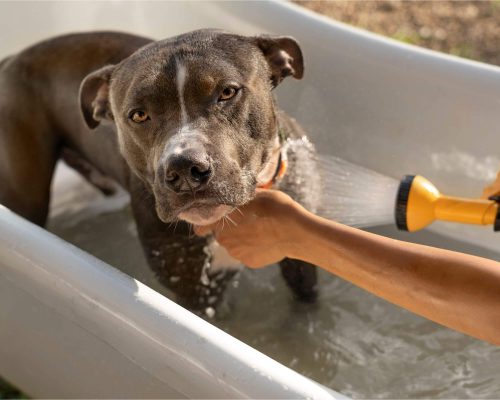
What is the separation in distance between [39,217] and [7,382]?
0.80 m

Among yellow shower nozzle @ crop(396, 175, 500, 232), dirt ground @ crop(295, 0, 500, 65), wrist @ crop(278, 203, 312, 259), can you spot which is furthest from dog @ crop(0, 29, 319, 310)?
dirt ground @ crop(295, 0, 500, 65)

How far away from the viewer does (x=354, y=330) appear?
11.6 feet

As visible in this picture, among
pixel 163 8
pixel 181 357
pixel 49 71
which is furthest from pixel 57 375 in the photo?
pixel 163 8

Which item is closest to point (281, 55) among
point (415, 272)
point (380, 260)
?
point (380, 260)

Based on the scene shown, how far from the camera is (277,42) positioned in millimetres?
2979

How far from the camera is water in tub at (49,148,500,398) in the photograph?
10.4 ft

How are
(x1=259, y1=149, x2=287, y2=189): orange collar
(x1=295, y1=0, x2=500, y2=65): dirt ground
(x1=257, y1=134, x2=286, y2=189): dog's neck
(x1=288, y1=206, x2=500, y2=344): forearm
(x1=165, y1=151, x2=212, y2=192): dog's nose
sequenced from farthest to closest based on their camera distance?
1. (x1=295, y1=0, x2=500, y2=65): dirt ground
2. (x1=259, y1=149, x2=287, y2=189): orange collar
3. (x1=257, y1=134, x2=286, y2=189): dog's neck
4. (x1=165, y1=151, x2=212, y2=192): dog's nose
5. (x1=288, y1=206, x2=500, y2=344): forearm

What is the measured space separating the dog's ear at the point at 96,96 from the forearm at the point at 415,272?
1032mm

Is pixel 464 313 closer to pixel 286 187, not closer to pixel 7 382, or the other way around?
pixel 286 187

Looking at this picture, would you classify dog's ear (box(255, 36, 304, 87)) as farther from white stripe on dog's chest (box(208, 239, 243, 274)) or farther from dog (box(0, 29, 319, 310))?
white stripe on dog's chest (box(208, 239, 243, 274))

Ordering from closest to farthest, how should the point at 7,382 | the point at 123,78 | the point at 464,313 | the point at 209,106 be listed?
the point at 464,313 → the point at 209,106 → the point at 123,78 → the point at 7,382

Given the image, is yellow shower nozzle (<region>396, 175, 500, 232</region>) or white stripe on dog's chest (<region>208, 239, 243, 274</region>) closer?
yellow shower nozzle (<region>396, 175, 500, 232</region>)

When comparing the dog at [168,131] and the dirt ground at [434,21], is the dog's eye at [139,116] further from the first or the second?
the dirt ground at [434,21]

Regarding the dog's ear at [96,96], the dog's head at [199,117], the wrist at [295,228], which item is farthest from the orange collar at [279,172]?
the dog's ear at [96,96]
